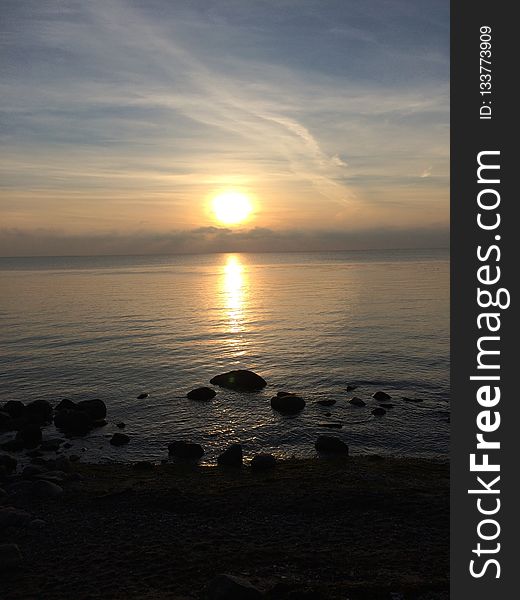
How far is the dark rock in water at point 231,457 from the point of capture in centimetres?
2277

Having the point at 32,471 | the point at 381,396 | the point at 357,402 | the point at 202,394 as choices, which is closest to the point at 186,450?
the point at 32,471

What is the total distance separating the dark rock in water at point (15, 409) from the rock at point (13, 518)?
13796mm

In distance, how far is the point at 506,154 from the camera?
815 centimetres

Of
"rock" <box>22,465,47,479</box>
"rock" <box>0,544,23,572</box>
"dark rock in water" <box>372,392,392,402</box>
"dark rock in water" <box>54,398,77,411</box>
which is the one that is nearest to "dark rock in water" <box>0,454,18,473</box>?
"rock" <box>22,465,47,479</box>

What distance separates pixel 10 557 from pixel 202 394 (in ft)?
65.2

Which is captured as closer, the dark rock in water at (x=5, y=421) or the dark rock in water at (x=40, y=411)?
the dark rock in water at (x=5, y=421)

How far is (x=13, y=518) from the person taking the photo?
16938 millimetres

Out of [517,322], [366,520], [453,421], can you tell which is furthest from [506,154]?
[366,520]

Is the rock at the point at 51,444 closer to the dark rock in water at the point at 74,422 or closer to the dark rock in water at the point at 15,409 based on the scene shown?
the dark rock in water at the point at 74,422

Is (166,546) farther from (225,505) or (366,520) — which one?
(366,520)

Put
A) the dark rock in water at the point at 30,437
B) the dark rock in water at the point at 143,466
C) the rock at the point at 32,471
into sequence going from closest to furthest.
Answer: the rock at the point at 32,471, the dark rock in water at the point at 143,466, the dark rock in water at the point at 30,437

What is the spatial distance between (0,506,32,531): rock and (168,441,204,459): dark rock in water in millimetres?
8115

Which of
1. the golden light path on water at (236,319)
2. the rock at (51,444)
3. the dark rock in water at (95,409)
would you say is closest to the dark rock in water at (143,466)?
the rock at (51,444)

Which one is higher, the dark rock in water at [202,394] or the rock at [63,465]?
the dark rock in water at [202,394]
